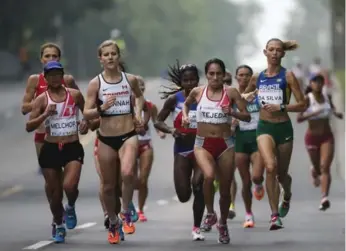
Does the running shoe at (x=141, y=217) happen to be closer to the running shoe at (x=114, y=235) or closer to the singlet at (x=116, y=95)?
the running shoe at (x=114, y=235)

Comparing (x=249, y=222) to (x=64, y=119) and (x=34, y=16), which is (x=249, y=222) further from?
(x=34, y=16)

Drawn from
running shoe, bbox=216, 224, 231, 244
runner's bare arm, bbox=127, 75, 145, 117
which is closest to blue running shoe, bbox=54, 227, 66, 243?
runner's bare arm, bbox=127, 75, 145, 117

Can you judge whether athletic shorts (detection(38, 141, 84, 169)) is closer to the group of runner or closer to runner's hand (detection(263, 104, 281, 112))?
the group of runner

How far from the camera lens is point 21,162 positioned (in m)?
40.8

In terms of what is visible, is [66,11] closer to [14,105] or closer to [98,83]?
[14,105]

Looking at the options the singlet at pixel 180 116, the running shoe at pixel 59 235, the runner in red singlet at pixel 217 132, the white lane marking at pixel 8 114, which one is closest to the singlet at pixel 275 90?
the singlet at pixel 180 116

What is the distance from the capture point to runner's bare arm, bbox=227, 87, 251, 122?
16.8 m

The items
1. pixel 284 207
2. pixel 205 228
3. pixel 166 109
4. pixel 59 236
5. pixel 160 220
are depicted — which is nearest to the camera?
pixel 59 236

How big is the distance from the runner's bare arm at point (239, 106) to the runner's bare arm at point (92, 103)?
1431mm

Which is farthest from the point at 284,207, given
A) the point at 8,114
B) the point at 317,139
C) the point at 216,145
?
the point at 8,114

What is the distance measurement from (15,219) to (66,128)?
18.5 ft

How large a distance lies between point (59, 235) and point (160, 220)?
16.4 feet

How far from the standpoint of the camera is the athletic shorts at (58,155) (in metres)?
17.0

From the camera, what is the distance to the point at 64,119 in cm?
1700
